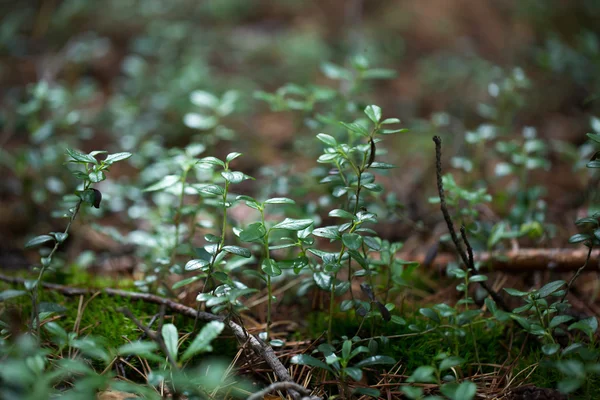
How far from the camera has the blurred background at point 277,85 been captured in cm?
273

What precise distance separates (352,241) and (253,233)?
12.5 inches

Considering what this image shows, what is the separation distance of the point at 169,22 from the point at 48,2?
3.69ft

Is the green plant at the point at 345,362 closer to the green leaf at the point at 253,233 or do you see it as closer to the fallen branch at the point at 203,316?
the fallen branch at the point at 203,316

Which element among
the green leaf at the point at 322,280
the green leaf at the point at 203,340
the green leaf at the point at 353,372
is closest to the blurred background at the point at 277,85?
the green leaf at the point at 322,280

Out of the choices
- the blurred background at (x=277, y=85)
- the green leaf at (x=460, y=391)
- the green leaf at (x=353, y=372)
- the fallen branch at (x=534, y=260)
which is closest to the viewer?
the green leaf at (x=460, y=391)

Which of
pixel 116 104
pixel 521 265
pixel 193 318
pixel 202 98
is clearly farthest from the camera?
pixel 116 104

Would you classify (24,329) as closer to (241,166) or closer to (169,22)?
(241,166)

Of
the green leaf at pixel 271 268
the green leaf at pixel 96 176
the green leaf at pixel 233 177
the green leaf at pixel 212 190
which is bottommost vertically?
the green leaf at pixel 271 268

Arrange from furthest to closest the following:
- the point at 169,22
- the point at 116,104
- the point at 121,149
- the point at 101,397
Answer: the point at 169,22 → the point at 116,104 → the point at 121,149 → the point at 101,397

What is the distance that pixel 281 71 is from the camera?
4.43m

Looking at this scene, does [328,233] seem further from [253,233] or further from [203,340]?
[203,340]

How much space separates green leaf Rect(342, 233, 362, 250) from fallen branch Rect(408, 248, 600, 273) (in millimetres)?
748

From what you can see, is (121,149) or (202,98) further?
(121,149)

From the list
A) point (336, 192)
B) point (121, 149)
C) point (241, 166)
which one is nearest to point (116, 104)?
point (121, 149)
